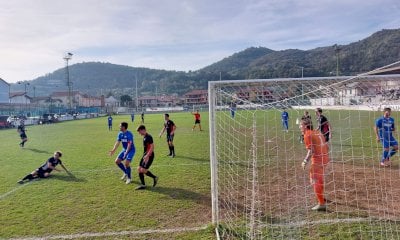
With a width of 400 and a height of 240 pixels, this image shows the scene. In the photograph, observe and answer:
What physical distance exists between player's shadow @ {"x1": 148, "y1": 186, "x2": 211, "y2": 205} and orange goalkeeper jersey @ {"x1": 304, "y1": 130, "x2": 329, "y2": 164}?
2484mm

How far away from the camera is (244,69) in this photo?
360 ft

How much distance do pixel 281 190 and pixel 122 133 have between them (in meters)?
4.52

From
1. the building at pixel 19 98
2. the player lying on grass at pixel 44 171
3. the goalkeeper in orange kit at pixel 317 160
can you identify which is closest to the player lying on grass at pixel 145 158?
the player lying on grass at pixel 44 171

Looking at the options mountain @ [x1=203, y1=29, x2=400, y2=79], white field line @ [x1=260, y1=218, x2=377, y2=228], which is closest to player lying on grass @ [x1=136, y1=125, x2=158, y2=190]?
white field line @ [x1=260, y1=218, x2=377, y2=228]

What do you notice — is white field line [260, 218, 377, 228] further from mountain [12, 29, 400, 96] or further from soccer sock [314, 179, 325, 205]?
mountain [12, 29, 400, 96]

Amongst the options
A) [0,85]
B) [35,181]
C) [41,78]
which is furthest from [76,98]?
[35,181]

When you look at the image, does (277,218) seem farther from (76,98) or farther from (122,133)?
(76,98)

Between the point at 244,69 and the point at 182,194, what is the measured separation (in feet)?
344

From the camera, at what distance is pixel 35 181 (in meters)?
9.91

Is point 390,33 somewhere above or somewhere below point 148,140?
above

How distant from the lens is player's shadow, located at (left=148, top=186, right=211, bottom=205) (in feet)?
24.3

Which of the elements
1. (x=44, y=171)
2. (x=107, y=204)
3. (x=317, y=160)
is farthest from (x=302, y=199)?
(x=44, y=171)

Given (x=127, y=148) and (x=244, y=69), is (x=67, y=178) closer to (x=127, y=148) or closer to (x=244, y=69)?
(x=127, y=148)

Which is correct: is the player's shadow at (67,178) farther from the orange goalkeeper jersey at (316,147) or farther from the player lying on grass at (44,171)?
the orange goalkeeper jersey at (316,147)
